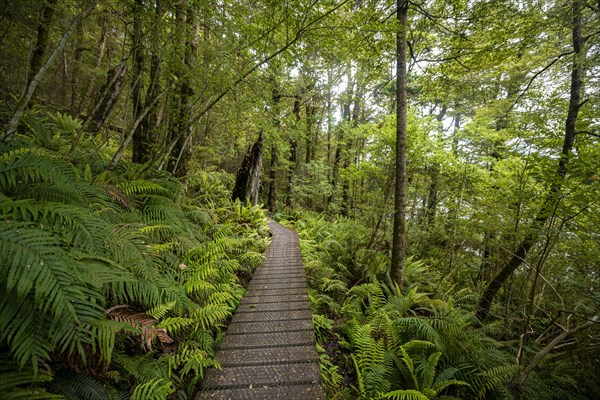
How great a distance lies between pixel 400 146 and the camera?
502 cm

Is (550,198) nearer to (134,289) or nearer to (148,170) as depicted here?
(134,289)

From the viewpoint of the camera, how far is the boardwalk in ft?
7.27

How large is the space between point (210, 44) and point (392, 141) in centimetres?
530

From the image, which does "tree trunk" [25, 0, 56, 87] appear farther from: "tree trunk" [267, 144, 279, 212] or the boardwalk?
"tree trunk" [267, 144, 279, 212]

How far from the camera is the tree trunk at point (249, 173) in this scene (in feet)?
28.2

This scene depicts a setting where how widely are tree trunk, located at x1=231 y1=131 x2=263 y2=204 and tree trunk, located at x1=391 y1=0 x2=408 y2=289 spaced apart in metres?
5.10

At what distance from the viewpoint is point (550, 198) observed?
3.55m

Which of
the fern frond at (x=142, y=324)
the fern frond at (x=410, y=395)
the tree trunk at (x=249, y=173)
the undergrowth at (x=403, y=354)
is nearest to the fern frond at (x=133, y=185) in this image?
the fern frond at (x=142, y=324)

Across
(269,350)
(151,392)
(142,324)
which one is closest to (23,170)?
(142,324)

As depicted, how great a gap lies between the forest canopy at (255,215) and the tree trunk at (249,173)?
14 cm

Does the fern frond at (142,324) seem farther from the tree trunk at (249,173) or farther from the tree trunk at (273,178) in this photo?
the tree trunk at (273,178)

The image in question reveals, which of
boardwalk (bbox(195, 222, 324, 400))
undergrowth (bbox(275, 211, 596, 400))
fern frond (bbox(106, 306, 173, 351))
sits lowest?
undergrowth (bbox(275, 211, 596, 400))

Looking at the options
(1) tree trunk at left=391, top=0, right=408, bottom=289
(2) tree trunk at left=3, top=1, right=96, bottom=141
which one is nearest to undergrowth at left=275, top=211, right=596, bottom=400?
(1) tree trunk at left=391, top=0, right=408, bottom=289

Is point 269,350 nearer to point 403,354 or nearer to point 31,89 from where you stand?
point 403,354
